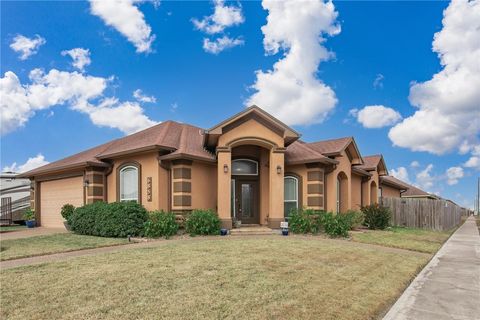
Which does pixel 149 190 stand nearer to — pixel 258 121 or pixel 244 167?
pixel 244 167

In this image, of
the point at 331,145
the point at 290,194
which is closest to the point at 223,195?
the point at 290,194

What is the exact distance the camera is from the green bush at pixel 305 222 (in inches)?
568

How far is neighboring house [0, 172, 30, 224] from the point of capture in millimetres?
23875

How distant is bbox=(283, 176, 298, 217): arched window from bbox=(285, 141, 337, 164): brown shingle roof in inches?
36.7

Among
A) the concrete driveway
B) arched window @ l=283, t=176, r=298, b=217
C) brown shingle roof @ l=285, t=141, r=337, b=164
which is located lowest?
the concrete driveway

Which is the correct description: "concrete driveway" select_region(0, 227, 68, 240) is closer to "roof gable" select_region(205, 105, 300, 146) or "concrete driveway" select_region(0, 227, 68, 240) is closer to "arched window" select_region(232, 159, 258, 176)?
"roof gable" select_region(205, 105, 300, 146)

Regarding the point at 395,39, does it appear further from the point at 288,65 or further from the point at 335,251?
the point at 335,251

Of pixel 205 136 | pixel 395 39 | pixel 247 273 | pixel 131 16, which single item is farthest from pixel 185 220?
pixel 395 39

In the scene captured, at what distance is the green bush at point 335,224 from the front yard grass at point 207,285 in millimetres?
4377

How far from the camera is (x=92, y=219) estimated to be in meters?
14.1

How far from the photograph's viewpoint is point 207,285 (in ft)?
19.6

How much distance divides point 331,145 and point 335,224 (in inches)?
230

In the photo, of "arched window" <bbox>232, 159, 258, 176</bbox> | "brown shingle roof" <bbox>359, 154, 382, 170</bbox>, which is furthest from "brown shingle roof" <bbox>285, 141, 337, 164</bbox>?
"brown shingle roof" <bbox>359, 154, 382, 170</bbox>

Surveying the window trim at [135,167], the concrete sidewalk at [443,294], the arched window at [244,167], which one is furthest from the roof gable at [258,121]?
the concrete sidewalk at [443,294]
